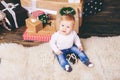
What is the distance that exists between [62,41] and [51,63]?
0.63 ft

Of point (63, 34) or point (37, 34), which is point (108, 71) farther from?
point (37, 34)

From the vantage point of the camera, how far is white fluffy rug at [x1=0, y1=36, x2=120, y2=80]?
1.74 meters

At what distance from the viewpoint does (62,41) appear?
6.10ft

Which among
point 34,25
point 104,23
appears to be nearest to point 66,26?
Result: point 34,25

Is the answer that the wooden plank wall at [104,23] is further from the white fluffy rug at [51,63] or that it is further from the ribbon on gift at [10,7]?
the ribbon on gift at [10,7]

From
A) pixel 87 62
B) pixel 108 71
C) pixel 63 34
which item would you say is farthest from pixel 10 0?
pixel 108 71

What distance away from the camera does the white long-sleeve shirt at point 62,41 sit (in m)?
1.85

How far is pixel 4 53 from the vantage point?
194 centimetres

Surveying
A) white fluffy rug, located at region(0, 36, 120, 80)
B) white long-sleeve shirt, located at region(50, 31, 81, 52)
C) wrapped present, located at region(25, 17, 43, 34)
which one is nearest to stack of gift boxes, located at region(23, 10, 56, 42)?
wrapped present, located at region(25, 17, 43, 34)

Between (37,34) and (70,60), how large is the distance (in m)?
0.46

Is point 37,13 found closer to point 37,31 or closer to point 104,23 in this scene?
point 37,31

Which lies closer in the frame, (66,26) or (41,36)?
(66,26)

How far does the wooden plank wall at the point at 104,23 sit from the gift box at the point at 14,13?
582 millimetres

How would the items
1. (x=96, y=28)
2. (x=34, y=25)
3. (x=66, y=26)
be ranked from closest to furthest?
(x=66, y=26) < (x=34, y=25) < (x=96, y=28)
